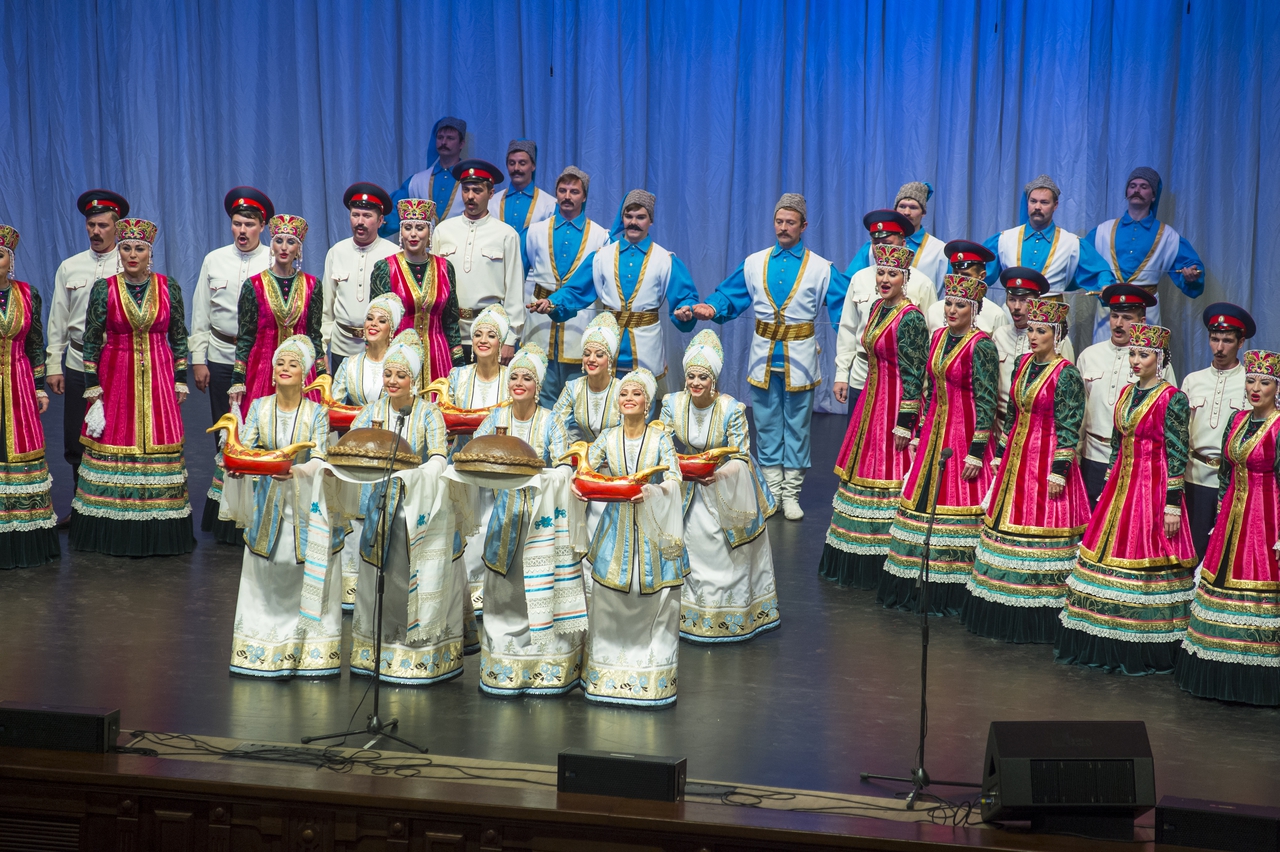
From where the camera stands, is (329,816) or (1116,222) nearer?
(329,816)

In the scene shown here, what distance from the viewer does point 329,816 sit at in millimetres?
3971

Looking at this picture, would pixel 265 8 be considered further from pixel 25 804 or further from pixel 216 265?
pixel 25 804

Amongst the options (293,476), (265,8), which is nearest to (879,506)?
(293,476)

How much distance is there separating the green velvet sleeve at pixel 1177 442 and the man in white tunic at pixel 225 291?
4.58m

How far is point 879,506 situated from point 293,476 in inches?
113

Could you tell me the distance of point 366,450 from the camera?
16.9 feet

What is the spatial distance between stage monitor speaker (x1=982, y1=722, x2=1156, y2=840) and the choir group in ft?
3.37

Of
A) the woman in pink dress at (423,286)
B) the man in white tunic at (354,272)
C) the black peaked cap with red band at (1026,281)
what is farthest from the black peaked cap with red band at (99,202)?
the black peaked cap with red band at (1026,281)

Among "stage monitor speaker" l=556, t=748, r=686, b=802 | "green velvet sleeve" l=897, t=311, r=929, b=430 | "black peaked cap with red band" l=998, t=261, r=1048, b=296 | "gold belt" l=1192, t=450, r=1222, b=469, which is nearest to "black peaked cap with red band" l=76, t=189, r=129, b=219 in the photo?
"green velvet sleeve" l=897, t=311, r=929, b=430

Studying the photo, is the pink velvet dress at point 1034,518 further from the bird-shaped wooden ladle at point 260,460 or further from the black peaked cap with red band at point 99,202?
the black peaked cap with red band at point 99,202

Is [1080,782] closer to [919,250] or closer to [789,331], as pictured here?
[789,331]

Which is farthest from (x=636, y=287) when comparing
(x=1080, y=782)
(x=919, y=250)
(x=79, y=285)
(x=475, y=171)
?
(x=1080, y=782)

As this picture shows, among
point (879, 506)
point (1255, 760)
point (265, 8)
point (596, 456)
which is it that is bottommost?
point (1255, 760)

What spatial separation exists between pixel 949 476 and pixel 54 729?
13.1 feet
